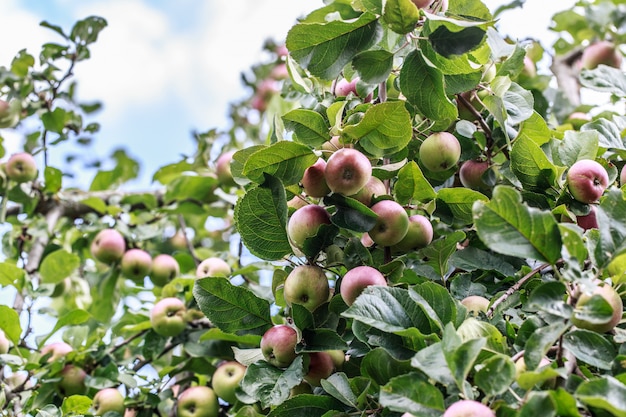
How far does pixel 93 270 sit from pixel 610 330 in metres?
1.72

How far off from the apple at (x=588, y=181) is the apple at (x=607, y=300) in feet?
0.73

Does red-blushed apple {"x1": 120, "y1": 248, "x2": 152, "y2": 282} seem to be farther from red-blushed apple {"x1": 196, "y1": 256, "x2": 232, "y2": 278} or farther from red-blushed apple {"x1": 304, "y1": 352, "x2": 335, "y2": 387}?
red-blushed apple {"x1": 304, "y1": 352, "x2": 335, "y2": 387}

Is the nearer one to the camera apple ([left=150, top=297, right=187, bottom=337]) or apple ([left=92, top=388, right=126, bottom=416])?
apple ([left=92, top=388, right=126, bottom=416])

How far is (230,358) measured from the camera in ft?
4.44

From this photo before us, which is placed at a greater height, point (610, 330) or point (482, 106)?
point (482, 106)

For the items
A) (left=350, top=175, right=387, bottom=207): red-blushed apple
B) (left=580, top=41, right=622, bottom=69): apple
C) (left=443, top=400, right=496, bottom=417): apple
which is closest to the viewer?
(left=443, top=400, right=496, bottom=417): apple

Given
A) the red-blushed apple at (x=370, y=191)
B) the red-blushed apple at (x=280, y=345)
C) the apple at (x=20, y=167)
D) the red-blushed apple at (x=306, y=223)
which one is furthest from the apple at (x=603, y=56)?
the apple at (x=20, y=167)

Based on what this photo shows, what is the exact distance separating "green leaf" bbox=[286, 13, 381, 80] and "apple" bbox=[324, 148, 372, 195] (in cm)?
13

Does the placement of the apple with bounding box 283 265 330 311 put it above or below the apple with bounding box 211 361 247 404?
above

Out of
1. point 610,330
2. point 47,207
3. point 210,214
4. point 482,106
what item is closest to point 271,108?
point 210,214

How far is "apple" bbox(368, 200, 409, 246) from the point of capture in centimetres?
93

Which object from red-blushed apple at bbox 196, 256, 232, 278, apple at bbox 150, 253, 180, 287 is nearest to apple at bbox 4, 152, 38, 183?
apple at bbox 150, 253, 180, 287

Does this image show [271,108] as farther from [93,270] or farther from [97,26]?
[93,270]

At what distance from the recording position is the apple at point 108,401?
132 centimetres
